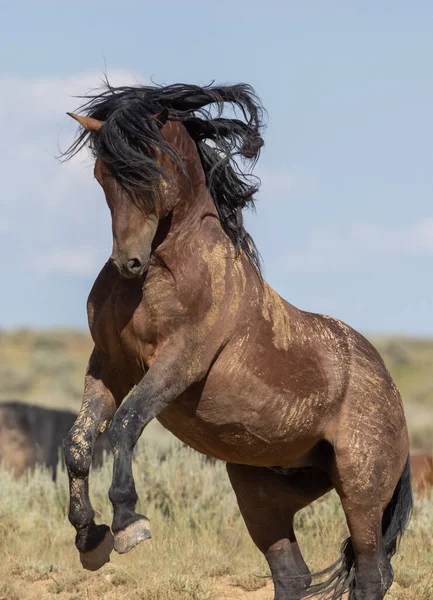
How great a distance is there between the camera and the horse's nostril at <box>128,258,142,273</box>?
16.6ft

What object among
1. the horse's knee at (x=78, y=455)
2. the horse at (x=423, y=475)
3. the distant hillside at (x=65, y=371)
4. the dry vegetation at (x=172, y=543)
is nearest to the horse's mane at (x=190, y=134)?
the horse's knee at (x=78, y=455)

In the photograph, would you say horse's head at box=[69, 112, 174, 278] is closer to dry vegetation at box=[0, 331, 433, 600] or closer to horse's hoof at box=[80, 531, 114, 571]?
horse's hoof at box=[80, 531, 114, 571]

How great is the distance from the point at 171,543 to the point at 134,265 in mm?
4034

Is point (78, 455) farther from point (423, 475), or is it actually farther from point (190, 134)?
point (423, 475)

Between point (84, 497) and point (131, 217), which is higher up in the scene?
point (131, 217)

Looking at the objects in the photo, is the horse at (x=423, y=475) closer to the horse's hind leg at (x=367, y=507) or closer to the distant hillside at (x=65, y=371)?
the horse's hind leg at (x=367, y=507)

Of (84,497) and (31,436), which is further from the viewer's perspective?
(31,436)

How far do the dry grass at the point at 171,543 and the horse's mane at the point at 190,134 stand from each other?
2.96m

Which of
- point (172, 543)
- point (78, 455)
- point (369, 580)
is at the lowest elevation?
point (172, 543)

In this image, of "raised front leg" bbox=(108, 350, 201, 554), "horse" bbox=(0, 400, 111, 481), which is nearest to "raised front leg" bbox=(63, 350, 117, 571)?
"raised front leg" bbox=(108, 350, 201, 554)

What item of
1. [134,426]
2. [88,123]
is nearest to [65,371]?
[88,123]

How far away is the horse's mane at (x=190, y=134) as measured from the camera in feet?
17.0

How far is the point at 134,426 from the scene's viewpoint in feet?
16.7

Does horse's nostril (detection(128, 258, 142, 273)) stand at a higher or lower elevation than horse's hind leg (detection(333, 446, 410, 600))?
higher
